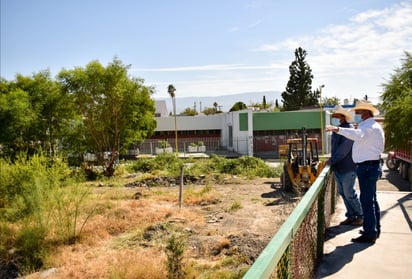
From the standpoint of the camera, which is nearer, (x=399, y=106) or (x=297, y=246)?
(x=297, y=246)

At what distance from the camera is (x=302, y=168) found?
1409 centimetres

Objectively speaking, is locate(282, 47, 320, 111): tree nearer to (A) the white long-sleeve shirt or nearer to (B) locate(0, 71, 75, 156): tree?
(B) locate(0, 71, 75, 156): tree

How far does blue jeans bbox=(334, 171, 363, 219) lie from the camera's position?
5.61 meters

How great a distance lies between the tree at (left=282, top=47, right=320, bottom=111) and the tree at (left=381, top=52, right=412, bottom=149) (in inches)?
1664

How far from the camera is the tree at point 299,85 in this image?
57.1 meters

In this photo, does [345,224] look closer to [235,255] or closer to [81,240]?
[235,255]

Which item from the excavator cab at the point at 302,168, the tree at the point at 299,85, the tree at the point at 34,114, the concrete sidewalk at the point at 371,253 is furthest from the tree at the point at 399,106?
the tree at the point at 299,85

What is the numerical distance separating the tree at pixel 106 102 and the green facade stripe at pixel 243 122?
46.4 ft

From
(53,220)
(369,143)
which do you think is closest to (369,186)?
(369,143)

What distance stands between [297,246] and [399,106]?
508 inches

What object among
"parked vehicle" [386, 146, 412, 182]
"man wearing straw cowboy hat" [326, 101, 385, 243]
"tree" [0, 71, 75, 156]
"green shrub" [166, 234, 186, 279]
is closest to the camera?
"man wearing straw cowboy hat" [326, 101, 385, 243]

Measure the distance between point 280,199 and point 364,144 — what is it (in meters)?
10.7

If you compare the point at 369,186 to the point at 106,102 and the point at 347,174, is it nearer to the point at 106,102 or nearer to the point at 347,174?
the point at 347,174

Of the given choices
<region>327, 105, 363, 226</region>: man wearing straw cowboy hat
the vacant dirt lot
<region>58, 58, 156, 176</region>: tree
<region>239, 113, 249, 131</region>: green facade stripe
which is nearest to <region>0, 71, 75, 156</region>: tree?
<region>58, 58, 156, 176</region>: tree
